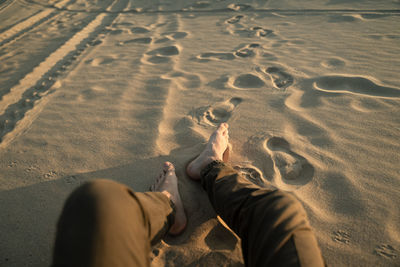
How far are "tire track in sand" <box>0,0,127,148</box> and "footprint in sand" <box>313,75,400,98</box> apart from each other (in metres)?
2.22

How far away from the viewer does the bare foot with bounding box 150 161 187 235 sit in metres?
1.07

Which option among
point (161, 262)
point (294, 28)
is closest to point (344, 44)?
point (294, 28)

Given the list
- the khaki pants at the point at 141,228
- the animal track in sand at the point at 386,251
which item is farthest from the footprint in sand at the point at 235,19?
the animal track in sand at the point at 386,251

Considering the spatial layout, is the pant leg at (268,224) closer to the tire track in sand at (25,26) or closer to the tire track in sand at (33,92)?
the tire track in sand at (33,92)

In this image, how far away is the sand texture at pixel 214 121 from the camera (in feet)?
3.50

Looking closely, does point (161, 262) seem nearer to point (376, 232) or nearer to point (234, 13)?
point (376, 232)

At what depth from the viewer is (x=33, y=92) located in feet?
7.11

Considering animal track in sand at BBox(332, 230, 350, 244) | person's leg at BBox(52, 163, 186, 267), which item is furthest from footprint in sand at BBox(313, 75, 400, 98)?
person's leg at BBox(52, 163, 186, 267)

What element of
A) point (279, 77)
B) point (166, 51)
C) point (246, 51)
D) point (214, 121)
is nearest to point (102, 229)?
point (214, 121)

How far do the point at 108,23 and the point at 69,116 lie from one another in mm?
2634

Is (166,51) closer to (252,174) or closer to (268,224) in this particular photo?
(252,174)

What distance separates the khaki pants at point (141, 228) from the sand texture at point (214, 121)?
0.22 meters

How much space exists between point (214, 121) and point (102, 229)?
46.9 inches

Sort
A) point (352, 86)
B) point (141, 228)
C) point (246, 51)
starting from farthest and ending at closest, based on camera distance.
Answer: point (246, 51) < point (352, 86) < point (141, 228)
